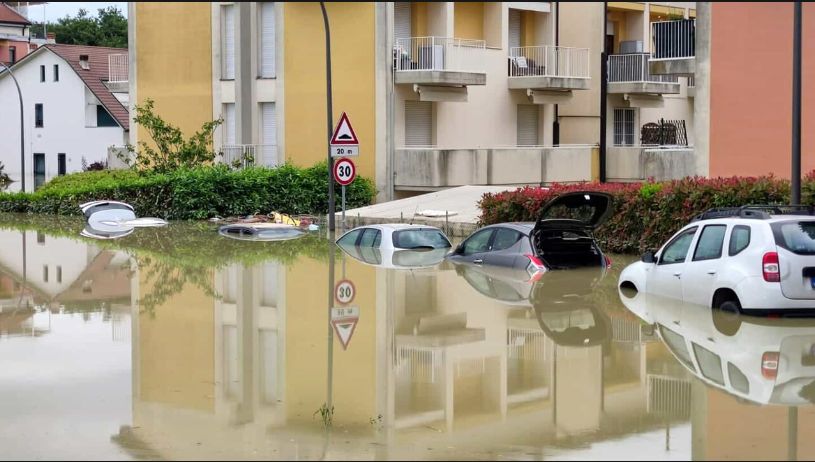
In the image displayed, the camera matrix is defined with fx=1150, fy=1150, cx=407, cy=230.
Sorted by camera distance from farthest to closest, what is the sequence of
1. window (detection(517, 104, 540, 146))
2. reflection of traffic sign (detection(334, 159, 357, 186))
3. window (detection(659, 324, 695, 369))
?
window (detection(517, 104, 540, 146)) → reflection of traffic sign (detection(334, 159, 357, 186)) → window (detection(659, 324, 695, 369))

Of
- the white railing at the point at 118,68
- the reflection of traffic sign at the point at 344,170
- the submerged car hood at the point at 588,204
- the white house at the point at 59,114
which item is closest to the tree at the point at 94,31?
the white house at the point at 59,114

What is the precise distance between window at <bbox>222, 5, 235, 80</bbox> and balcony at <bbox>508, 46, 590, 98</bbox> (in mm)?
10555

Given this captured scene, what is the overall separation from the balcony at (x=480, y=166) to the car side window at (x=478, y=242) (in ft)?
49.5

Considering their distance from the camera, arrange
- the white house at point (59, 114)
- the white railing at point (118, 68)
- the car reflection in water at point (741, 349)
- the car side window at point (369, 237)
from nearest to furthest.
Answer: the car reflection in water at point (741, 349) < the car side window at point (369, 237) < the white railing at point (118, 68) < the white house at point (59, 114)

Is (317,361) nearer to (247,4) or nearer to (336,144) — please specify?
(336,144)

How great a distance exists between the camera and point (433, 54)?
3922 centimetres

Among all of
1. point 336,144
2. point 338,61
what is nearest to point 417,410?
point 336,144

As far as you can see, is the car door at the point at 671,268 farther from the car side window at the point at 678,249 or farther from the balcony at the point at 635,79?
the balcony at the point at 635,79

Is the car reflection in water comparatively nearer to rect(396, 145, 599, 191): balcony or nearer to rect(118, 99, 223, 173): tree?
rect(396, 145, 599, 191): balcony

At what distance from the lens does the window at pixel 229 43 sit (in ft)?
143

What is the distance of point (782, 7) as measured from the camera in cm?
2138

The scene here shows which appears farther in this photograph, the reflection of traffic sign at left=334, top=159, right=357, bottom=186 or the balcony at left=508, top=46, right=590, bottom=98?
the balcony at left=508, top=46, right=590, bottom=98

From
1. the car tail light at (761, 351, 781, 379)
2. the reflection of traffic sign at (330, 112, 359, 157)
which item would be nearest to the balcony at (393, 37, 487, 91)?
the reflection of traffic sign at (330, 112, 359, 157)

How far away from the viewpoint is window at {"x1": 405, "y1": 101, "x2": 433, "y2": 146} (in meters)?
40.7
